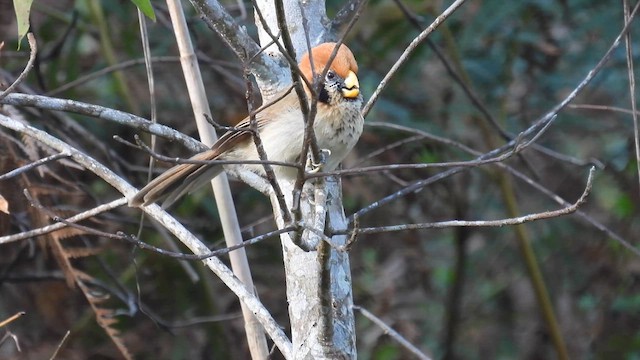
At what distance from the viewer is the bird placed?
299cm

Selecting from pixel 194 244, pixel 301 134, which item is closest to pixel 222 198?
pixel 301 134

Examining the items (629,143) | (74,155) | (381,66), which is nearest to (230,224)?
(74,155)

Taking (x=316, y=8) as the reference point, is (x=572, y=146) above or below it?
above

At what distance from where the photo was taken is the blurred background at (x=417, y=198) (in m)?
4.77

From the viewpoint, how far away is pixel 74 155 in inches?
106

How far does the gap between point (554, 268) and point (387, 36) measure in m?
1.61

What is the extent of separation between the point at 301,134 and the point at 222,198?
339 millimetres

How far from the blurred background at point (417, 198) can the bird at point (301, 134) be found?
4.67 feet

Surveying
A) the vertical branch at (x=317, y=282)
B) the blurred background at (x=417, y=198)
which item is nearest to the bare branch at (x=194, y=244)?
the vertical branch at (x=317, y=282)

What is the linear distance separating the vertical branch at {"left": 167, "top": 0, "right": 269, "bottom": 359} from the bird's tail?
0.26ft

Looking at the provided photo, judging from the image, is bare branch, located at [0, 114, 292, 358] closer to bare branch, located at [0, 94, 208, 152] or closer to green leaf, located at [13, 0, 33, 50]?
bare branch, located at [0, 94, 208, 152]

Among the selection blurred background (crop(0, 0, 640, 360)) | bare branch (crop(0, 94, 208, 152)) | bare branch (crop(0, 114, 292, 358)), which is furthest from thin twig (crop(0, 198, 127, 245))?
blurred background (crop(0, 0, 640, 360))

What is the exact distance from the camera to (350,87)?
10.0 ft

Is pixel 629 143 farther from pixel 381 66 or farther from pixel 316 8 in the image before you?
pixel 316 8
